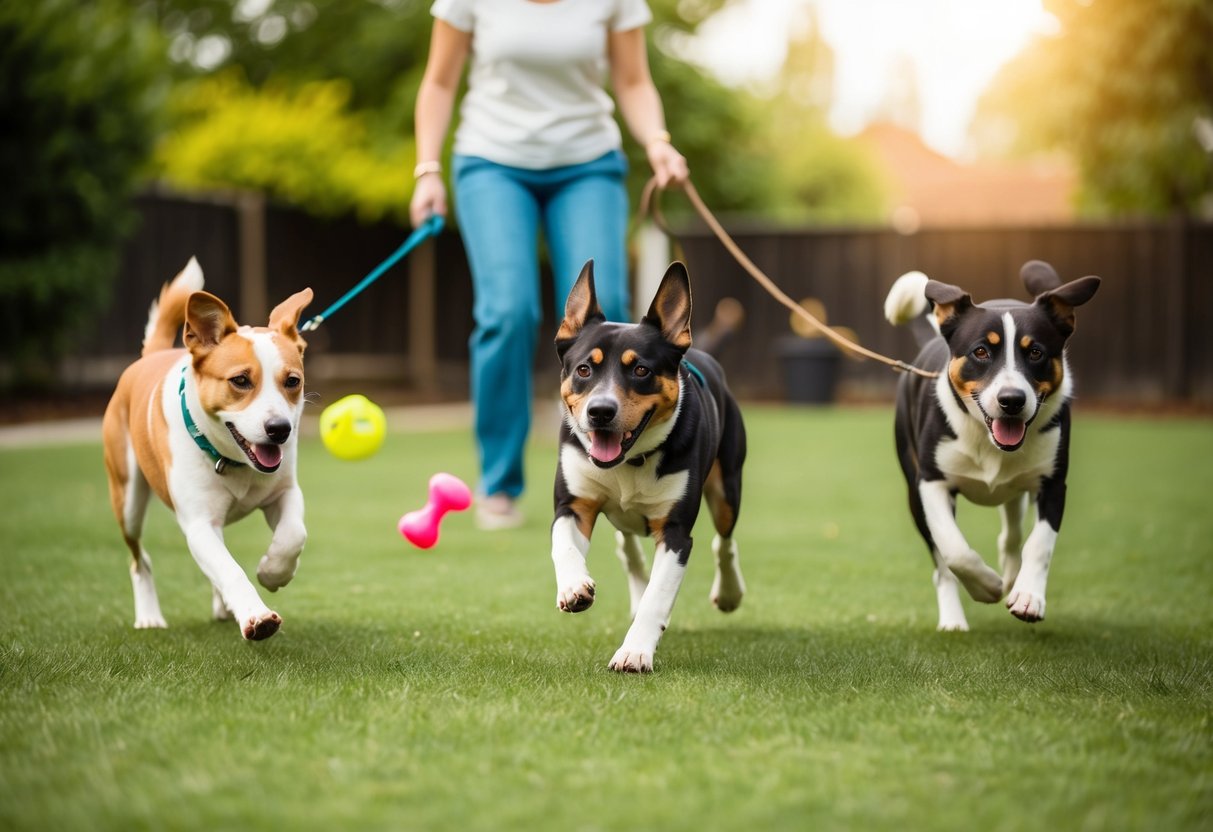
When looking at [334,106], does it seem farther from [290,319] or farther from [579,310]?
[579,310]

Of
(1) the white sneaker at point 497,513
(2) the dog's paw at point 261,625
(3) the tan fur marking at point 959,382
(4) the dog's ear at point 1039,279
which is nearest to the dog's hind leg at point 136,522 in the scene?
(2) the dog's paw at point 261,625

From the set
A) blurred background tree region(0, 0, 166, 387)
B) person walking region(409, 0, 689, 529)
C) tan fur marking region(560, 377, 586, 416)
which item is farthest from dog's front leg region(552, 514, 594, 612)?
blurred background tree region(0, 0, 166, 387)

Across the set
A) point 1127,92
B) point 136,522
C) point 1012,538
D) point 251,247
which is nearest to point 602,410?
point 136,522

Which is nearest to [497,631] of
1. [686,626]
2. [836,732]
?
[686,626]

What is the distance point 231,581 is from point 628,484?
1.18 metres

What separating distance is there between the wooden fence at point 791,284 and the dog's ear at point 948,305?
1241cm

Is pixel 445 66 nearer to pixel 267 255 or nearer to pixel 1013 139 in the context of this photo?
pixel 267 255

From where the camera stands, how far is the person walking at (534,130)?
6020 millimetres

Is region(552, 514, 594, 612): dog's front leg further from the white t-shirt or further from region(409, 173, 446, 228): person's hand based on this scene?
the white t-shirt

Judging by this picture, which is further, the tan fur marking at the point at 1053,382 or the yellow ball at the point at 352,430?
the yellow ball at the point at 352,430

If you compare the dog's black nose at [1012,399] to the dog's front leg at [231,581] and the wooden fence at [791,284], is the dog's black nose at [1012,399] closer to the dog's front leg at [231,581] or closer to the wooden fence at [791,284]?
the dog's front leg at [231,581]

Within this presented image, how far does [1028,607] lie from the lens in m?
4.05

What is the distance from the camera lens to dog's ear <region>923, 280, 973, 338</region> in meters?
4.35

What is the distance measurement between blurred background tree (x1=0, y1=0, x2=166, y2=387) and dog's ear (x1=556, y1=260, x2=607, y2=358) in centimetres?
977
